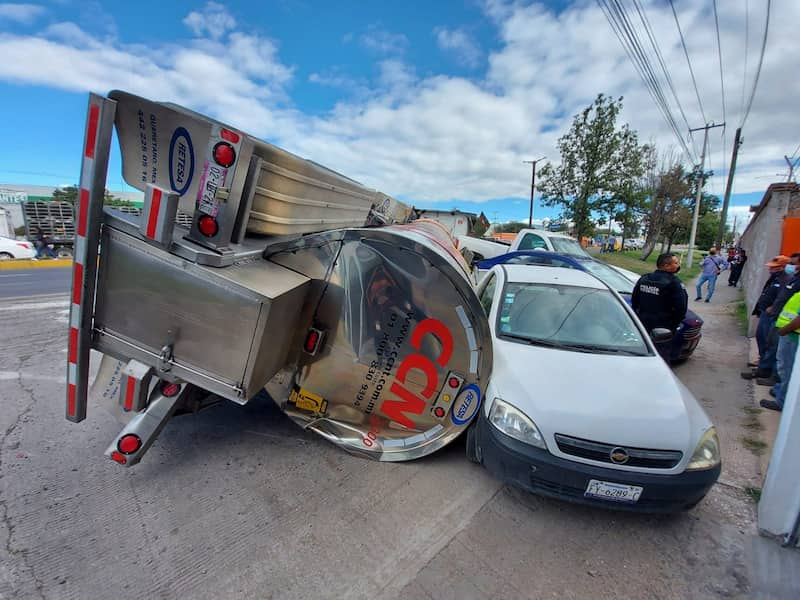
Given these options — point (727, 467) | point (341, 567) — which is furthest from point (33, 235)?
point (727, 467)

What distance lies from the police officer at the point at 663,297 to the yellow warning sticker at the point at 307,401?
13.1 feet

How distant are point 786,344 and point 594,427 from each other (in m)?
3.69

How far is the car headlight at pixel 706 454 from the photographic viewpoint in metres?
2.45

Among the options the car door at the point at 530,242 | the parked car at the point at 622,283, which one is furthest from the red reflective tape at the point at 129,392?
the car door at the point at 530,242

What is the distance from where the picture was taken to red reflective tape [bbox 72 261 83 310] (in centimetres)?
222

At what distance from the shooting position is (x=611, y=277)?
7.24m

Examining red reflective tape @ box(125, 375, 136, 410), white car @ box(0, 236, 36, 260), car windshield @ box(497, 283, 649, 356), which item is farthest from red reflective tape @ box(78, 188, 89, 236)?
white car @ box(0, 236, 36, 260)

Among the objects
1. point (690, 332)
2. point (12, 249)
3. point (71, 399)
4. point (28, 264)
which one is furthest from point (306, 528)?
point (12, 249)

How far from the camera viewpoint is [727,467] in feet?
10.9

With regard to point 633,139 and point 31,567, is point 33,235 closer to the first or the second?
point 31,567

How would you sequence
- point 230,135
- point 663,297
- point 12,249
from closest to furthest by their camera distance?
point 230,135, point 663,297, point 12,249

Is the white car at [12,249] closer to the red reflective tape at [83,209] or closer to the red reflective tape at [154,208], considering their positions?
the red reflective tape at [83,209]

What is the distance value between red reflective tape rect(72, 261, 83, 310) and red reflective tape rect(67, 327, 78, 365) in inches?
7.1

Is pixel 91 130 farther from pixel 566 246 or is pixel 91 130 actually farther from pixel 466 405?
pixel 566 246
